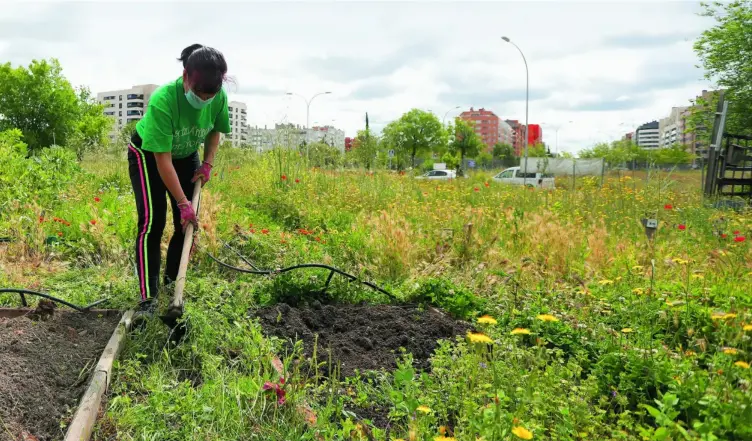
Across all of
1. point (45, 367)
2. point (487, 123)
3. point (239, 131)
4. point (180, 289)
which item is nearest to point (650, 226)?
point (180, 289)

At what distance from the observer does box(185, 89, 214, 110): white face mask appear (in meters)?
3.32

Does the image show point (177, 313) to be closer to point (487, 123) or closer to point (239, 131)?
point (239, 131)

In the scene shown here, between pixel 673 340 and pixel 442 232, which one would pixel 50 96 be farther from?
pixel 673 340

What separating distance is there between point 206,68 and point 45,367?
1748 millimetres

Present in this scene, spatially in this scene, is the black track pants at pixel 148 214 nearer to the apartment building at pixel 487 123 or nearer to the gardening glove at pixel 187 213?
the gardening glove at pixel 187 213

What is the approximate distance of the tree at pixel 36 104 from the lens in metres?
34.5

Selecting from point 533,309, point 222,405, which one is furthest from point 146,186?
point 533,309

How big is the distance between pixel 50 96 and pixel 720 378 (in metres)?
40.6

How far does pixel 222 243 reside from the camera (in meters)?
5.18

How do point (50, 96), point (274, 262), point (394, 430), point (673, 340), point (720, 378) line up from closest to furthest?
point (720, 378) → point (394, 430) → point (673, 340) → point (274, 262) → point (50, 96)

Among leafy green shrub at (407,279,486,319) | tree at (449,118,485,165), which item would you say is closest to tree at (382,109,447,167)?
tree at (449,118,485,165)

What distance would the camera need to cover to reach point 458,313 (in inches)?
150

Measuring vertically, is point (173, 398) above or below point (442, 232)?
below

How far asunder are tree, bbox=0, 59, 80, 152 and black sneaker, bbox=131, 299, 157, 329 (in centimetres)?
3530
